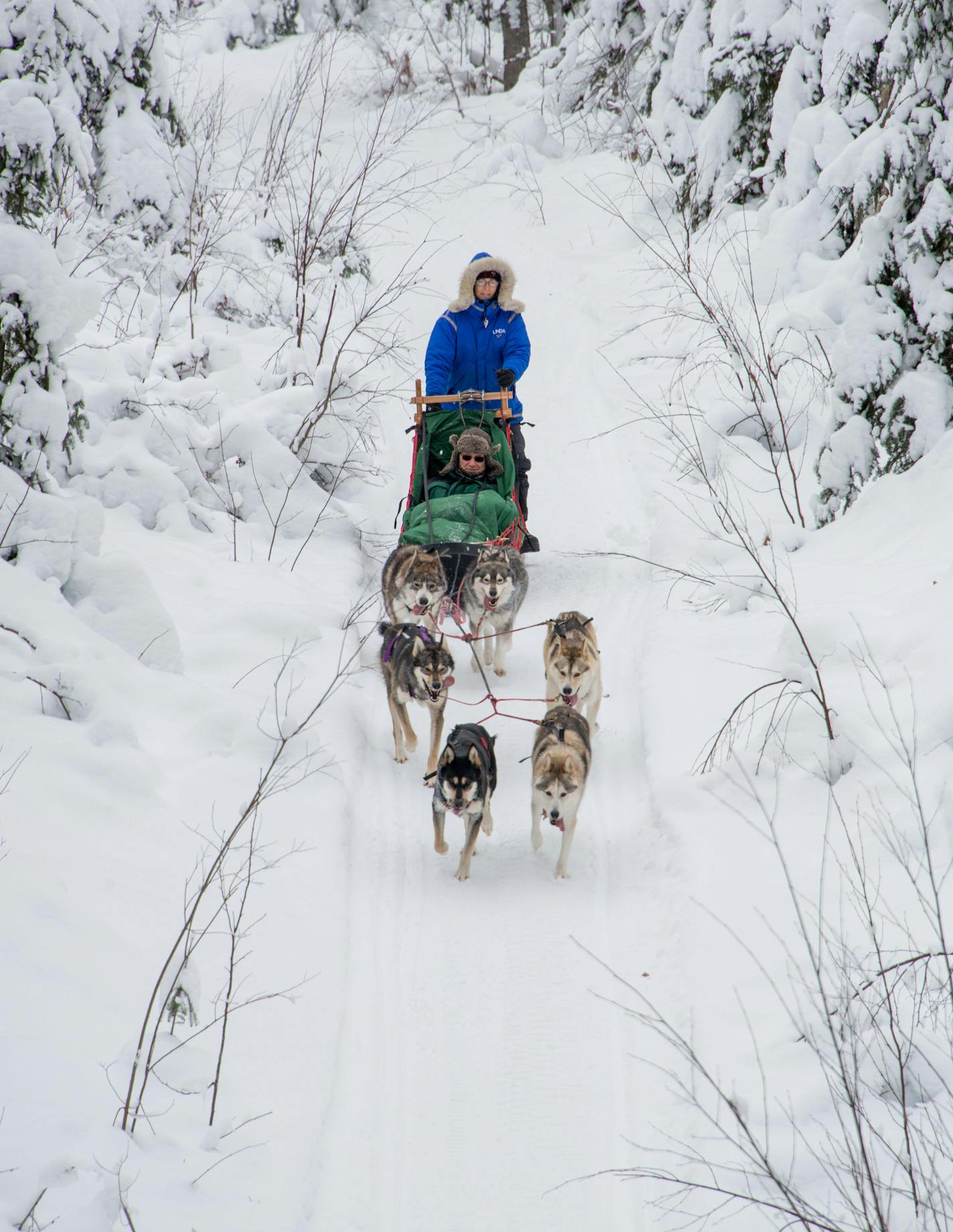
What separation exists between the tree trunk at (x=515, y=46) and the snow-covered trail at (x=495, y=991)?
17626 mm

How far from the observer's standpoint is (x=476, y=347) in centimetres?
779

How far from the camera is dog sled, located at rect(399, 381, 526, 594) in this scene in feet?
21.0

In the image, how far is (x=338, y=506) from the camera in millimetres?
7957

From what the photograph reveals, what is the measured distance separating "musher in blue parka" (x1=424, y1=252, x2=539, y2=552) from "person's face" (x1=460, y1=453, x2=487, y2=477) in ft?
1.75

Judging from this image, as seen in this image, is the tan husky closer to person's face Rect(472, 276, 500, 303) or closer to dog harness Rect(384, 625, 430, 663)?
dog harness Rect(384, 625, 430, 663)

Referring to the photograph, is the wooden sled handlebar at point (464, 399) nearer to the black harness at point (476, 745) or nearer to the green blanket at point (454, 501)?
the green blanket at point (454, 501)

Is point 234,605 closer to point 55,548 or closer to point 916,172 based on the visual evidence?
point 55,548

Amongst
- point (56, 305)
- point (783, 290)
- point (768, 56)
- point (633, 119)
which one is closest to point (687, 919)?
point (56, 305)

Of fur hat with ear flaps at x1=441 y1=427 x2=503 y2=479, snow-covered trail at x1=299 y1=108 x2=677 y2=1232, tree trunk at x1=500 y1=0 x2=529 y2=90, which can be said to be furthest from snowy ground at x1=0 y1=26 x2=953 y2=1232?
tree trunk at x1=500 y1=0 x2=529 y2=90

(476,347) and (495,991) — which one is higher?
(476,347)

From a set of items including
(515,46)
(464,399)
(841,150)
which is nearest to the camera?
(464,399)

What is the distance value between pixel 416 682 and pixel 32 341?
8.00 ft

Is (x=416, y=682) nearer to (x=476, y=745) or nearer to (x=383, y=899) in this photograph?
(x=476, y=745)

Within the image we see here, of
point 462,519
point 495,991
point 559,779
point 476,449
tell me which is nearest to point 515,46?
point 476,449
